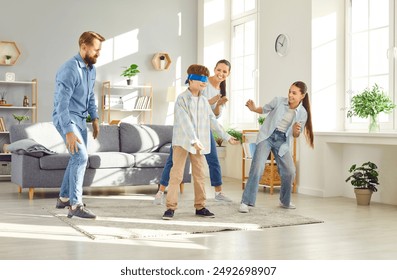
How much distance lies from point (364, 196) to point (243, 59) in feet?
11.8

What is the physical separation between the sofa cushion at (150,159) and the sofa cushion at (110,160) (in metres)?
0.07

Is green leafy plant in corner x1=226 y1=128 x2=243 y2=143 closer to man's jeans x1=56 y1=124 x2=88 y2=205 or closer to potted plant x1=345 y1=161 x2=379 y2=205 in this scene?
potted plant x1=345 y1=161 x2=379 y2=205

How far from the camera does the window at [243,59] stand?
812 centimetres

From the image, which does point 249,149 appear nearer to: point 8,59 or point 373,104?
point 373,104

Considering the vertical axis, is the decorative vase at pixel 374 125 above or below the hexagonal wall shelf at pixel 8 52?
below

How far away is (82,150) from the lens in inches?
162

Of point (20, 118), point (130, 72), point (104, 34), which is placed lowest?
point (20, 118)

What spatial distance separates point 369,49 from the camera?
6.06m

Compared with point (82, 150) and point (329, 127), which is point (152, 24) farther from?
point (82, 150)

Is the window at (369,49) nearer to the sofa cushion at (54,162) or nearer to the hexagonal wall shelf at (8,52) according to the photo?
the sofa cushion at (54,162)

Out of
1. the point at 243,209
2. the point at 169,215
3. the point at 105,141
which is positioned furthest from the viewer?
the point at 105,141

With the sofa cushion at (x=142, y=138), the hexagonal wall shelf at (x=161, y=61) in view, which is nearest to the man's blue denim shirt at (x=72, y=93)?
the sofa cushion at (x=142, y=138)

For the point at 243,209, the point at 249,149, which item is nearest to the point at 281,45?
the point at 249,149

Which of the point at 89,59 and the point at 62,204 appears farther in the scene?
the point at 62,204
